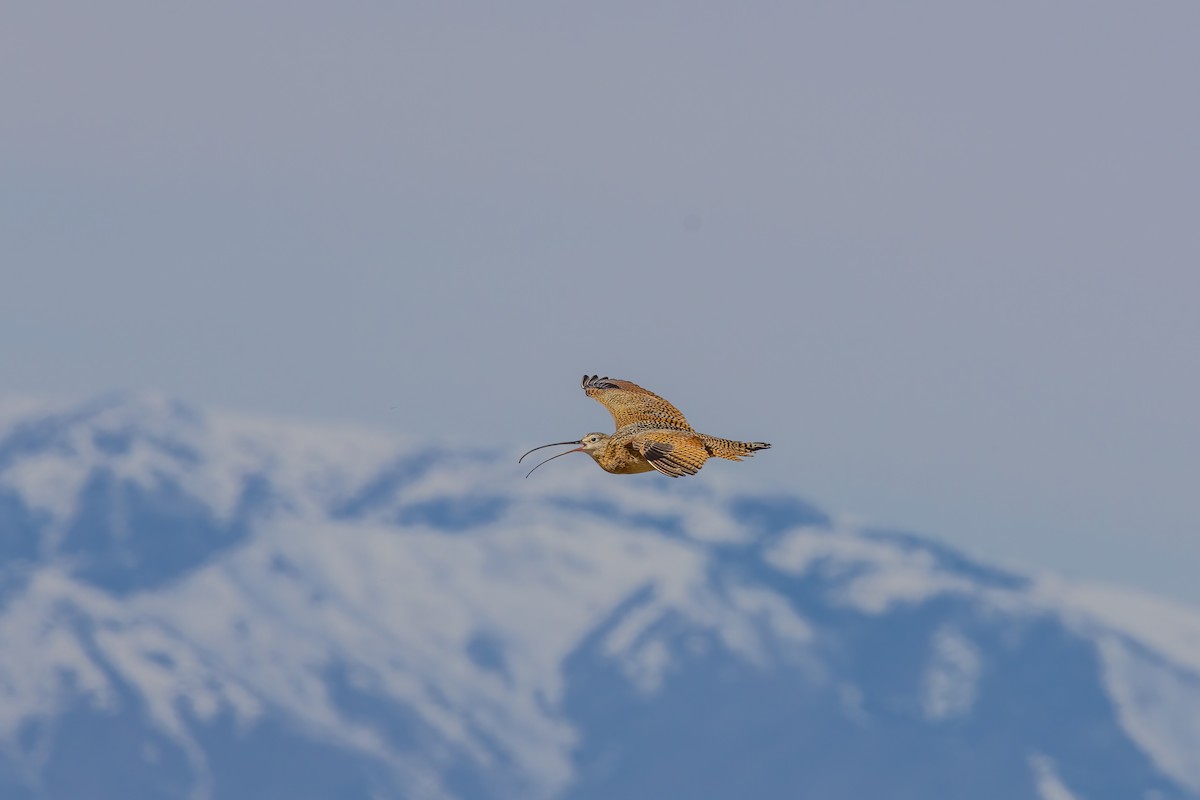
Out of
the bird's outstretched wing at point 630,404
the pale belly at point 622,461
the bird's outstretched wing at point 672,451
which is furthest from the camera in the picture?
the bird's outstretched wing at point 630,404

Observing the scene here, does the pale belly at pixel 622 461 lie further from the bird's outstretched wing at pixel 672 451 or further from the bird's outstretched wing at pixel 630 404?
the bird's outstretched wing at pixel 630 404

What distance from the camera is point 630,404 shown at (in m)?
60.9

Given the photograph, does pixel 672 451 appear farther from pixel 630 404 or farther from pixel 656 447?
pixel 630 404

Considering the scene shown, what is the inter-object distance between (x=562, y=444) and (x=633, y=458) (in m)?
2.25

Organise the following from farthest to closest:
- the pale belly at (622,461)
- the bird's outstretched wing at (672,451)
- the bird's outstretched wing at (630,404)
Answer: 1. the bird's outstretched wing at (630,404)
2. the pale belly at (622,461)
3. the bird's outstretched wing at (672,451)

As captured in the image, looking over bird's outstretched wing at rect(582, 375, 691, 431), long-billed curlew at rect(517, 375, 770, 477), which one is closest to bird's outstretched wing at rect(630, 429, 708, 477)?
long-billed curlew at rect(517, 375, 770, 477)

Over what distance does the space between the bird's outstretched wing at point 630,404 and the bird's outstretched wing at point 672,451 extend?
307 centimetres

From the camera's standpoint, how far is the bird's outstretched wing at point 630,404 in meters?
59.4

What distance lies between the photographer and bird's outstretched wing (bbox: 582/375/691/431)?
5938cm

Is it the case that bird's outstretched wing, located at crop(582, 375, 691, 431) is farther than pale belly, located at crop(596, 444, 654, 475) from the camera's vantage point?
Yes

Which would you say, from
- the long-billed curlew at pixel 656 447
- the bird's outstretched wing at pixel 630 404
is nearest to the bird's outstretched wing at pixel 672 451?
the long-billed curlew at pixel 656 447

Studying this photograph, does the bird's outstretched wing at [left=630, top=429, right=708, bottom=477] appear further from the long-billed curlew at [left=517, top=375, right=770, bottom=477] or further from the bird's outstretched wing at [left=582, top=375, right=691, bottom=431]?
the bird's outstretched wing at [left=582, top=375, right=691, bottom=431]

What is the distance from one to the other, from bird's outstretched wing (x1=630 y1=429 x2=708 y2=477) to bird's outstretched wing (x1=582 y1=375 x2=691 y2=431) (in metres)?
3.07

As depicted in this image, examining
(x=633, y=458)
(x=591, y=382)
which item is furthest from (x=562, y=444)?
(x=591, y=382)
